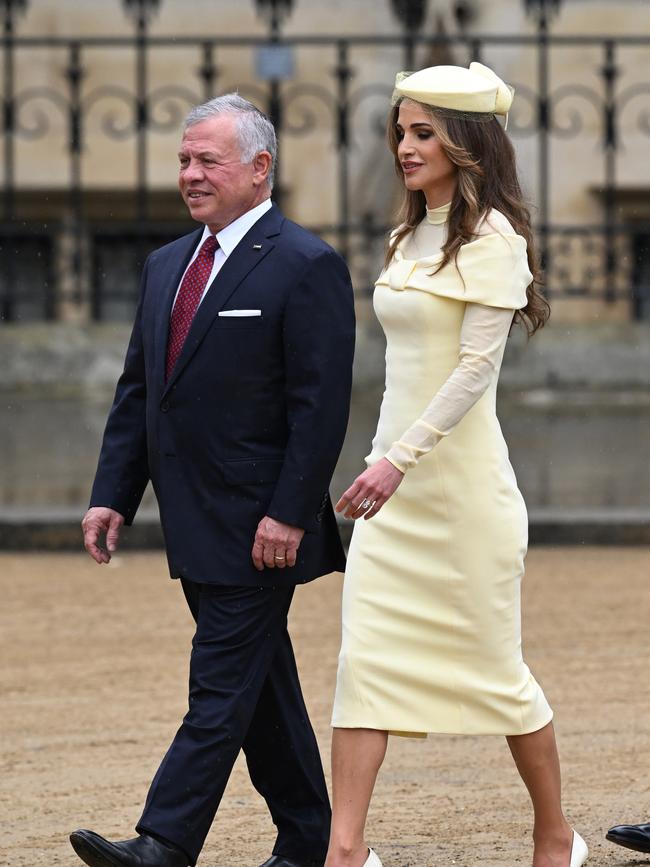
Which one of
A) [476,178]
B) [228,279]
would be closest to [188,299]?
[228,279]

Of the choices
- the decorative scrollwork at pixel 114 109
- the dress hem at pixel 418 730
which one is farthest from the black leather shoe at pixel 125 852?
the decorative scrollwork at pixel 114 109

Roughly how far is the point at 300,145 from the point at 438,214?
10112 millimetres

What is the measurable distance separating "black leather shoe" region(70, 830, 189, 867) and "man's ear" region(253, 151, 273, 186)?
4.28ft

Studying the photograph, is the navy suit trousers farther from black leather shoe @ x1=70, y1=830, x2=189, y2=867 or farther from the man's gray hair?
the man's gray hair

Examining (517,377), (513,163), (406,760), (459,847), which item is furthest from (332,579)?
(517,377)

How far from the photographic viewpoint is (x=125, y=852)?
365 centimetres

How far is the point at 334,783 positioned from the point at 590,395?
10.1 m

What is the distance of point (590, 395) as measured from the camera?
13664 mm

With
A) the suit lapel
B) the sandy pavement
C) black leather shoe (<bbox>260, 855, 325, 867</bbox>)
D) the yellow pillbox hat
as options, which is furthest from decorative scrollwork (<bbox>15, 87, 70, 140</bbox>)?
black leather shoe (<bbox>260, 855, 325, 867</bbox>)

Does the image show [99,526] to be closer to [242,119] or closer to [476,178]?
[242,119]

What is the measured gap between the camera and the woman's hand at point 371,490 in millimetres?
3619

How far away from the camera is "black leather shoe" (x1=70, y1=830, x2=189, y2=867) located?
3632 millimetres

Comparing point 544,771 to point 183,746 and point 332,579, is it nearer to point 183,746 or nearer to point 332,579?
point 183,746

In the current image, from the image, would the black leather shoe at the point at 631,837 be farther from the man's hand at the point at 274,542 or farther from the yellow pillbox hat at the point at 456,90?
the yellow pillbox hat at the point at 456,90
